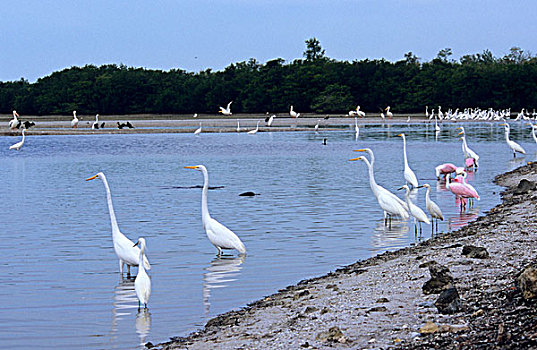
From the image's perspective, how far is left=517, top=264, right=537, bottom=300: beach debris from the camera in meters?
5.18

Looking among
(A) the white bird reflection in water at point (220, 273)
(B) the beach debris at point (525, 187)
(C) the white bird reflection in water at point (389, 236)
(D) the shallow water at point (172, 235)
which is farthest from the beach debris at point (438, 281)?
(B) the beach debris at point (525, 187)

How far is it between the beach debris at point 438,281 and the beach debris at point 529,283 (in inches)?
44.3

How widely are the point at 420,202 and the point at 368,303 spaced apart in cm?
1009

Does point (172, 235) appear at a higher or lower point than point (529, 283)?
lower

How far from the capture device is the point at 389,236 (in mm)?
11914

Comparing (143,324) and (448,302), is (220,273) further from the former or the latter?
(448,302)

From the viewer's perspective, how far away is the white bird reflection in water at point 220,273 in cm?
857

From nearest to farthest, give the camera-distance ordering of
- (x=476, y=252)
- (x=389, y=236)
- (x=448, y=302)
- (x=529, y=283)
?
(x=529, y=283)
(x=448, y=302)
(x=476, y=252)
(x=389, y=236)

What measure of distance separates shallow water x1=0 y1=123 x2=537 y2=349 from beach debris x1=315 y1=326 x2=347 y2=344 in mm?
1732

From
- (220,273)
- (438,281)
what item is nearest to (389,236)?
(220,273)

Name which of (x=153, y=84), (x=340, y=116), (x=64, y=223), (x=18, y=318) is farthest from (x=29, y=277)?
(x=153, y=84)

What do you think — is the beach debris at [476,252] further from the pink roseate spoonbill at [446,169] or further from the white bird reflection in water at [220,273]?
the pink roseate spoonbill at [446,169]

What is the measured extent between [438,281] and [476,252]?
1.51 meters

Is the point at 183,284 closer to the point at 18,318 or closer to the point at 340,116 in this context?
the point at 18,318
